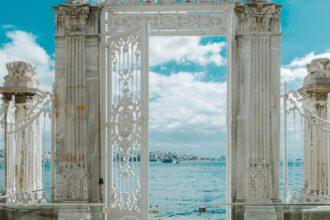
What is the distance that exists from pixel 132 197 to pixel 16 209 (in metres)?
1.53

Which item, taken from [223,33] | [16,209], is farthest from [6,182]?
[223,33]

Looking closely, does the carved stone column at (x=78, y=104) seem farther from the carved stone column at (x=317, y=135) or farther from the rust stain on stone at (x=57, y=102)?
the carved stone column at (x=317, y=135)

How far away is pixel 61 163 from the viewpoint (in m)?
6.12

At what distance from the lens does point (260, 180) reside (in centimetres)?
598

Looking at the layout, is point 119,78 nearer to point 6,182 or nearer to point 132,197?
point 132,197

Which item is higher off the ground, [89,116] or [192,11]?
[192,11]

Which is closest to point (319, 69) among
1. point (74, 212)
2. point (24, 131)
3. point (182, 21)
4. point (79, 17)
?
point (182, 21)

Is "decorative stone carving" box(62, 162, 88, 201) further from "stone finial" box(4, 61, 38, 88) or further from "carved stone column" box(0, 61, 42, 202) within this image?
"stone finial" box(4, 61, 38, 88)

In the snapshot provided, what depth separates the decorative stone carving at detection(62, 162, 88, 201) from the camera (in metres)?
6.07

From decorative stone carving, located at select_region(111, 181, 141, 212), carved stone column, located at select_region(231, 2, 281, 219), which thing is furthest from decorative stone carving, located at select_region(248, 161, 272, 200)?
decorative stone carving, located at select_region(111, 181, 141, 212)

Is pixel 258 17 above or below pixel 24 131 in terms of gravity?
above

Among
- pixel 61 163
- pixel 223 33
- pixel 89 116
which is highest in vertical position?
pixel 223 33

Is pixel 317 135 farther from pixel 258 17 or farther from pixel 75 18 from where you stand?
pixel 75 18

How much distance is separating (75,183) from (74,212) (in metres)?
0.35
